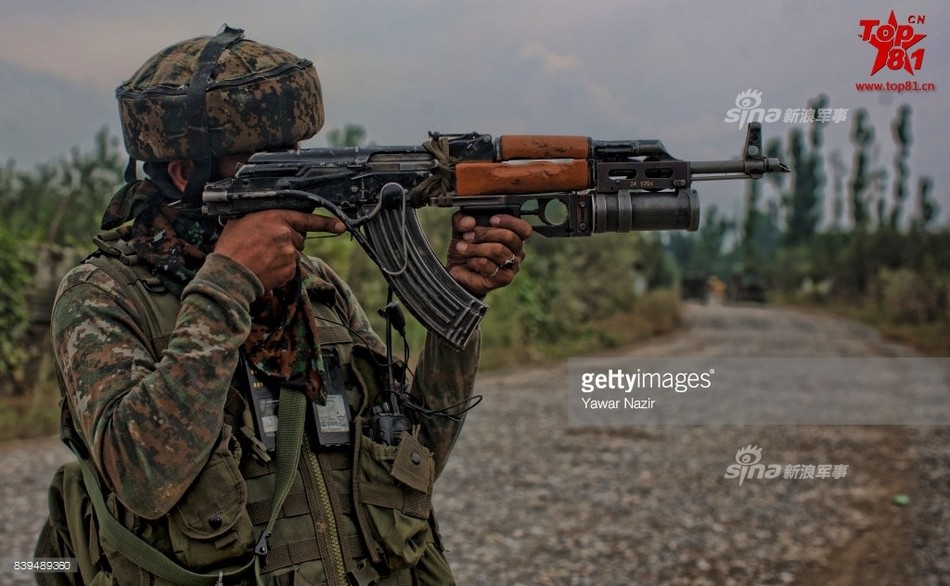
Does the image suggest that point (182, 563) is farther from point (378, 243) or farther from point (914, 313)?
point (914, 313)

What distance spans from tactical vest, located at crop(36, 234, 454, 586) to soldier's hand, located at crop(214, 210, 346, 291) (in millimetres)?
212

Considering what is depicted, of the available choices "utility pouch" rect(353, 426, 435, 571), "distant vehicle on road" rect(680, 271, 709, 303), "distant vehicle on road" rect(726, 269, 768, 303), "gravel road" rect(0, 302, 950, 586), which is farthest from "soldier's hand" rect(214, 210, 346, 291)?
"distant vehicle on road" rect(726, 269, 768, 303)

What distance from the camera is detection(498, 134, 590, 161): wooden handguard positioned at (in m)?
2.46

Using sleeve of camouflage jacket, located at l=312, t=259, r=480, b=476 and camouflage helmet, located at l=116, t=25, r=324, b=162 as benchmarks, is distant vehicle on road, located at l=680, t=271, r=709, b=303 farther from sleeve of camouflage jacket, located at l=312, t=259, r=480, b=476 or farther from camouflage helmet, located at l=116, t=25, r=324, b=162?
camouflage helmet, located at l=116, t=25, r=324, b=162

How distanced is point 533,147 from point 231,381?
0.88 meters

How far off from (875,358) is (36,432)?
11823mm

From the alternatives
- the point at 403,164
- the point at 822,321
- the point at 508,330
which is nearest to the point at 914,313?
the point at 822,321

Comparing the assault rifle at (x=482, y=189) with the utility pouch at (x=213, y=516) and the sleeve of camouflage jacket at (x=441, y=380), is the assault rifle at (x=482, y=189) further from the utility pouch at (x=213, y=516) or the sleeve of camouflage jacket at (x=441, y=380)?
the utility pouch at (x=213, y=516)

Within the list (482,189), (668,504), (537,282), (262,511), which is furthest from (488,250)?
(537,282)

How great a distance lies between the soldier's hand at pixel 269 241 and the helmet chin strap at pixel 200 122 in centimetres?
18

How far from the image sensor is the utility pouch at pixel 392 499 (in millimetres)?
2365

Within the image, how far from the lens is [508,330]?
13805 millimetres

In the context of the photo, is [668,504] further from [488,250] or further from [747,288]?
[747,288]

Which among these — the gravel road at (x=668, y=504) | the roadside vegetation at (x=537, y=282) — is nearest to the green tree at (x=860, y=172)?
the roadside vegetation at (x=537, y=282)
